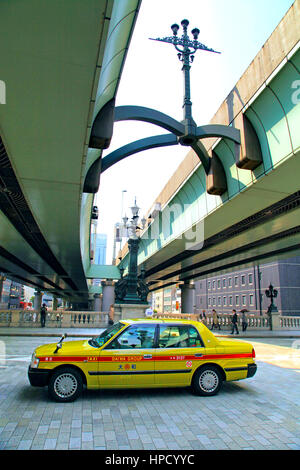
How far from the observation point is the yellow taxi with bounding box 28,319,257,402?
550cm

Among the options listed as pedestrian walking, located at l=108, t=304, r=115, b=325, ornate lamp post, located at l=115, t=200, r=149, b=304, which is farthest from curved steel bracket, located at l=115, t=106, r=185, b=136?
pedestrian walking, located at l=108, t=304, r=115, b=325

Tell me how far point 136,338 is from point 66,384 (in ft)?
4.93

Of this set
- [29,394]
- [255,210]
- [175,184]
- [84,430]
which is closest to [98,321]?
[175,184]

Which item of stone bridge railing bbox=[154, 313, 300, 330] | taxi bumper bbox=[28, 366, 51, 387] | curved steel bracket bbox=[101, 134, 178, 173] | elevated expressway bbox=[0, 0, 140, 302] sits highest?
curved steel bracket bbox=[101, 134, 178, 173]

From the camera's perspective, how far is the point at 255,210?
1247cm

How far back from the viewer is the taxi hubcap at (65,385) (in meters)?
5.49

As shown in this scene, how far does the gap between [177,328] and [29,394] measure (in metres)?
3.18

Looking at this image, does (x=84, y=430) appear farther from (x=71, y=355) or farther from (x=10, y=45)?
(x=10, y=45)

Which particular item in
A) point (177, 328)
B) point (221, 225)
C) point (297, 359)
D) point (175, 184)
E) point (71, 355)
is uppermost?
point (175, 184)

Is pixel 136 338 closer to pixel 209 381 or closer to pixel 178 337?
pixel 178 337

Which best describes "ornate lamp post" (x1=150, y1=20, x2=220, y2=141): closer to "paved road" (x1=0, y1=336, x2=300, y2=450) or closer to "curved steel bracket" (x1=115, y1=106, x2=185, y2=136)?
"curved steel bracket" (x1=115, y1=106, x2=185, y2=136)

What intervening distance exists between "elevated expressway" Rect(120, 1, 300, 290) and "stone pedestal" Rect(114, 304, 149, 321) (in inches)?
180

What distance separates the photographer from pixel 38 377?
5395 mm

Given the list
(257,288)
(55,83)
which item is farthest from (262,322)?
(257,288)
